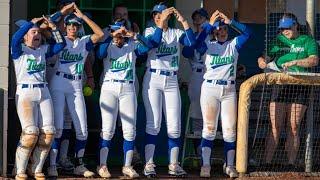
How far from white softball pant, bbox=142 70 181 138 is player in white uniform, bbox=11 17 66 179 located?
1100mm

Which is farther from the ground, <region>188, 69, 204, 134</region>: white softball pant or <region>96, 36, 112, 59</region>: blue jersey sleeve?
<region>96, 36, 112, 59</region>: blue jersey sleeve

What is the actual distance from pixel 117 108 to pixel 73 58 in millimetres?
721

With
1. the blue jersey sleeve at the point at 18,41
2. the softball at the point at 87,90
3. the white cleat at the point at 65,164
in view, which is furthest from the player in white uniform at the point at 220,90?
the blue jersey sleeve at the point at 18,41

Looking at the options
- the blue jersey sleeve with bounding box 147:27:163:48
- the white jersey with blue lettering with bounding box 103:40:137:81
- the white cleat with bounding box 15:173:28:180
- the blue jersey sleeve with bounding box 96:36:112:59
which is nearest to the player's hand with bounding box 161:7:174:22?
the blue jersey sleeve with bounding box 147:27:163:48

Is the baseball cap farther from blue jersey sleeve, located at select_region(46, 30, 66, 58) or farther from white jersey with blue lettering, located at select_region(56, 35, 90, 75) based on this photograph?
blue jersey sleeve, located at select_region(46, 30, 66, 58)

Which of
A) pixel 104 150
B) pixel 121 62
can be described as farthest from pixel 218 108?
pixel 104 150

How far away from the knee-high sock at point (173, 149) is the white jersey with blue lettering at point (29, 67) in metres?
1.59

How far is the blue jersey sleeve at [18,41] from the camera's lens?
25.3ft

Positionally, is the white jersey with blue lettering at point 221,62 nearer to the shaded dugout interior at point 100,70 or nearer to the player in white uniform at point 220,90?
the player in white uniform at point 220,90

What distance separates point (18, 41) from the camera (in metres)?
7.72

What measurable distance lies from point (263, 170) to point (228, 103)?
90 centimetres

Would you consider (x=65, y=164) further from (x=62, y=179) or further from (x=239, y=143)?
(x=239, y=143)

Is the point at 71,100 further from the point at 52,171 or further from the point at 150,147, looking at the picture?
the point at 150,147

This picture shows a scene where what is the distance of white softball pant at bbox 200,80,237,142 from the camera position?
8328 mm
